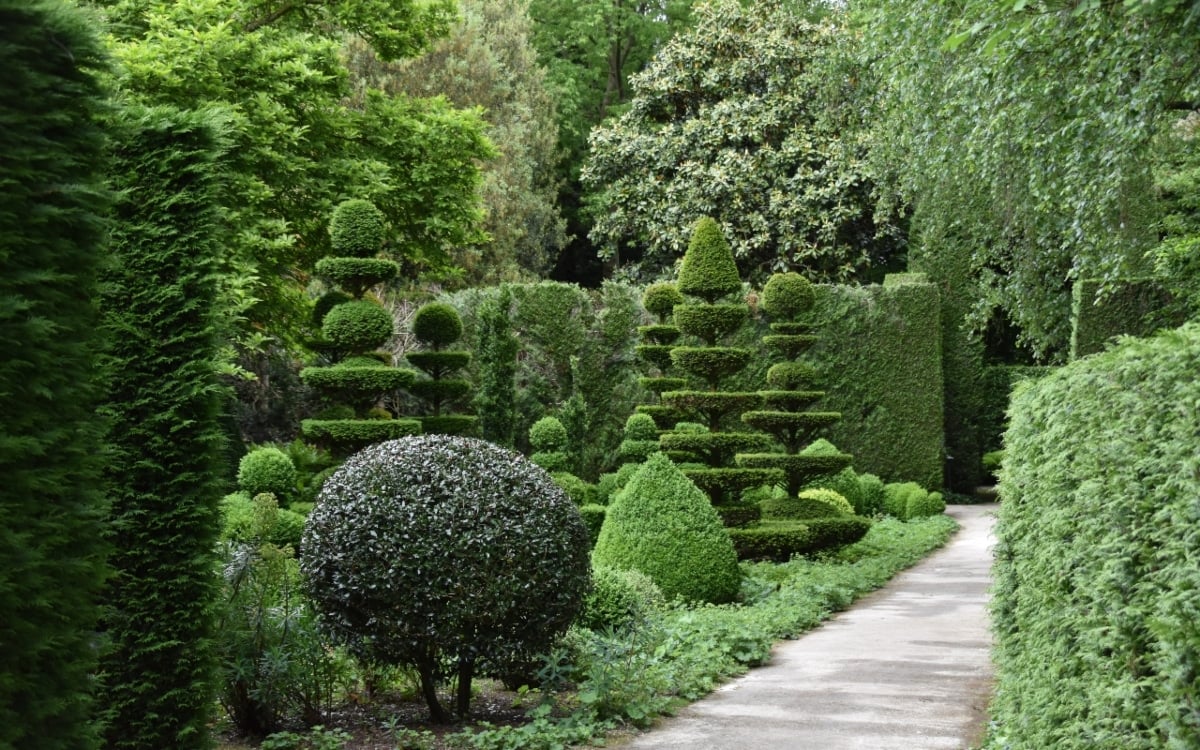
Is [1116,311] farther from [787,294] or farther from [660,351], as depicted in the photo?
[660,351]

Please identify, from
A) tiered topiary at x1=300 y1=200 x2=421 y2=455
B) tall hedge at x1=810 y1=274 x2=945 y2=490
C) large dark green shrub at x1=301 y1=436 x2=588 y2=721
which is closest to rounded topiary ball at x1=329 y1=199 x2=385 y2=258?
tiered topiary at x1=300 y1=200 x2=421 y2=455

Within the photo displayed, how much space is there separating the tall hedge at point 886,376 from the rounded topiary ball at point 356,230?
959cm

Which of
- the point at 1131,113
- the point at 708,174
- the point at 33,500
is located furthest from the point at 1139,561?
the point at 708,174

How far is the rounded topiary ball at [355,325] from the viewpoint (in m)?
12.9

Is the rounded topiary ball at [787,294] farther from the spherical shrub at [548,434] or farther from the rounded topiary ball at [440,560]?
the rounded topiary ball at [440,560]

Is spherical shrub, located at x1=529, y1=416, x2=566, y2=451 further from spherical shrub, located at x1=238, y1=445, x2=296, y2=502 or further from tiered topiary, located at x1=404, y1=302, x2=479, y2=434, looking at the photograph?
spherical shrub, located at x1=238, y1=445, x2=296, y2=502

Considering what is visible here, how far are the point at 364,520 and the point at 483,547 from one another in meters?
0.65

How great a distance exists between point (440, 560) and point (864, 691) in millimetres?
2735

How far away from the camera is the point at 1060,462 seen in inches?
161

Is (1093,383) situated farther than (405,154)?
No

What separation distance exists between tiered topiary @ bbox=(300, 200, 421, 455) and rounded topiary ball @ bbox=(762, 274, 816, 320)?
182 inches

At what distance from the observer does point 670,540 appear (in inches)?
397

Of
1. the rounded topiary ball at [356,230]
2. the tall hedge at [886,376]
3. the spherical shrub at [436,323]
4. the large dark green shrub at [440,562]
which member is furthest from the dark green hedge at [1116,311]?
the large dark green shrub at [440,562]

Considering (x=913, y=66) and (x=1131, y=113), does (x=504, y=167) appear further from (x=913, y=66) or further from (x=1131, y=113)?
(x=1131, y=113)
